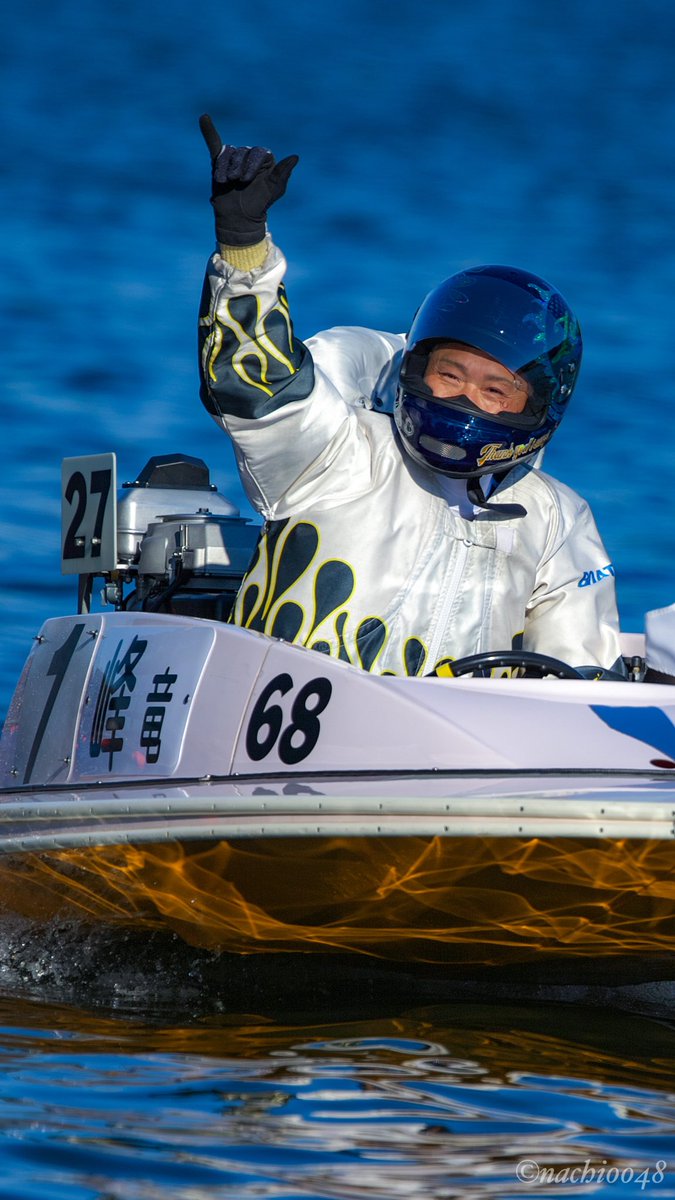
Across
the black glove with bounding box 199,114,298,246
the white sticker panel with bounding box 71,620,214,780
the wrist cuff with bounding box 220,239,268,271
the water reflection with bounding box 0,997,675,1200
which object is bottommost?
the water reflection with bounding box 0,997,675,1200

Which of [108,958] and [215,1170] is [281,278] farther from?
[215,1170]

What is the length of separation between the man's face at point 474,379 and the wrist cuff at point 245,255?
0.65 m

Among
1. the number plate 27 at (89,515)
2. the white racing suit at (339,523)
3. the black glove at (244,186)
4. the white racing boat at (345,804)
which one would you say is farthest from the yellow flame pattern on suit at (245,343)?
the number plate 27 at (89,515)

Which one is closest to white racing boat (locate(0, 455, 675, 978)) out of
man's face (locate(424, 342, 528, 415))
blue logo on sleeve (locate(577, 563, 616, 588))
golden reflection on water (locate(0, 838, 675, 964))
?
golden reflection on water (locate(0, 838, 675, 964))

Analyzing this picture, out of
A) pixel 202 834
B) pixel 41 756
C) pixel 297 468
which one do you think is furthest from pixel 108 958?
pixel 297 468

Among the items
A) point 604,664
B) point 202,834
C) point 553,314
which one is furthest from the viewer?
point 604,664

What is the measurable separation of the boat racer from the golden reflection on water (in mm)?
822

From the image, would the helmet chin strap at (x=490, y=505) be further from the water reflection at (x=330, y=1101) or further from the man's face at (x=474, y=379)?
the water reflection at (x=330, y=1101)

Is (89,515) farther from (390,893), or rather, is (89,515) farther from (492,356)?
(390,893)

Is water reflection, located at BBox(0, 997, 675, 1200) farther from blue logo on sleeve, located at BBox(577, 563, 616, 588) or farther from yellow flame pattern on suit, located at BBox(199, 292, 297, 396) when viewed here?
yellow flame pattern on suit, located at BBox(199, 292, 297, 396)

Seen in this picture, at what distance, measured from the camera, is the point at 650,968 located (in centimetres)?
458

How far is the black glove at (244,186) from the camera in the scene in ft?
15.2

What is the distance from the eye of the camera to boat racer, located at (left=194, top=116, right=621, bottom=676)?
4.89 metres

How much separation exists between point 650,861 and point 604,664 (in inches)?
72.5
